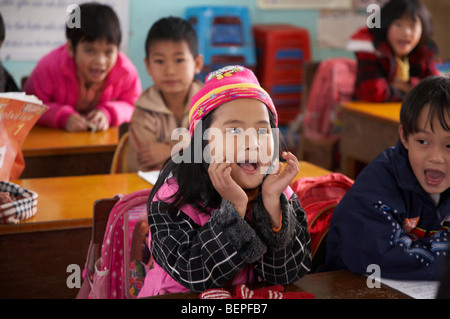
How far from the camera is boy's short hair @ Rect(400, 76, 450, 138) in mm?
1408

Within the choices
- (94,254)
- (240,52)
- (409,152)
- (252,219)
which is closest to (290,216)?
(252,219)

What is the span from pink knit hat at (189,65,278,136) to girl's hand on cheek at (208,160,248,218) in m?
0.14

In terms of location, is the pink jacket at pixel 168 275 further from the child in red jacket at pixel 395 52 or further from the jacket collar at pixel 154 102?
the child in red jacket at pixel 395 52

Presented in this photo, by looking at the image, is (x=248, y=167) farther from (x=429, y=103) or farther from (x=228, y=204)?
(x=429, y=103)

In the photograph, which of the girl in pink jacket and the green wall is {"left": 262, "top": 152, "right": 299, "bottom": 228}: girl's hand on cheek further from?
the green wall

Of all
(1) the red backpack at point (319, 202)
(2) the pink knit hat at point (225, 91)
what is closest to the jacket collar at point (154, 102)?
(1) the red backpack at point (319, 202)

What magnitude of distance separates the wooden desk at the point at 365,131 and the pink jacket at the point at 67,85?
46.4 inches

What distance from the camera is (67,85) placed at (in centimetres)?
308

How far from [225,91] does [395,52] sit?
2.54 metres

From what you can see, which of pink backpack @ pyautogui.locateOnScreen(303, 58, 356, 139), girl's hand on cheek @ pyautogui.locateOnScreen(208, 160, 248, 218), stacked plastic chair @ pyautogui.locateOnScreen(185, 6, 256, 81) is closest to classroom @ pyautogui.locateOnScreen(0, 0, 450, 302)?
girl's hand on cheek @ pyautogui.locateOnScreen(208, 160, 248, 218)

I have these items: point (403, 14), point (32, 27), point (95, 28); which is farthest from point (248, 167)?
point (32, 27)

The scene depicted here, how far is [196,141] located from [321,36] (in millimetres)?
4499

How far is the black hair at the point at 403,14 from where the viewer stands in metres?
3.48

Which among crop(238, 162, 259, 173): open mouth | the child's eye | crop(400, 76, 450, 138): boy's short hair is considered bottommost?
crop(238, 162, 259, 173): open mouth
